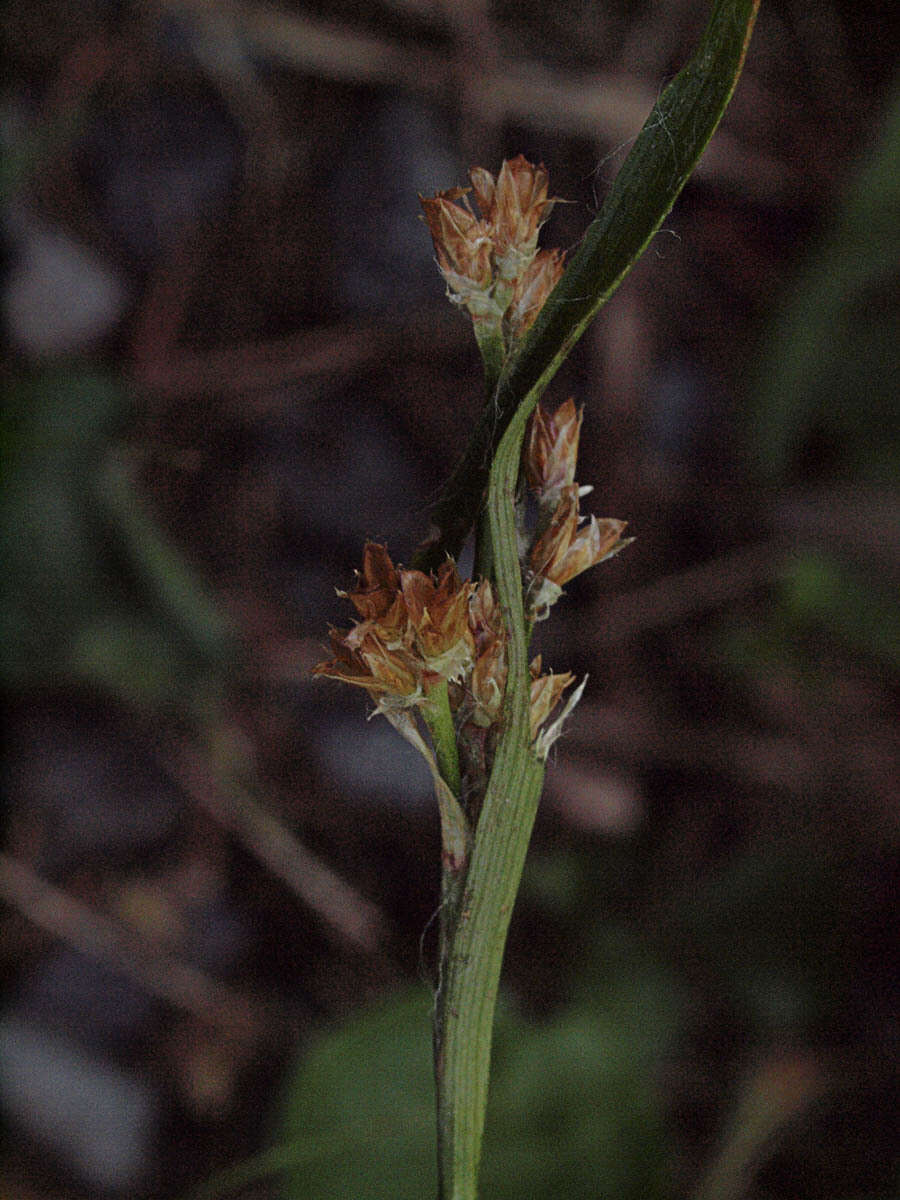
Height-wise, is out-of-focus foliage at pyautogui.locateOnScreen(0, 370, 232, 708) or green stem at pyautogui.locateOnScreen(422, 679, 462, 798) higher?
out-of-focus foliage at pyautogui.locateOnScreen(0, 370, 232, 708)

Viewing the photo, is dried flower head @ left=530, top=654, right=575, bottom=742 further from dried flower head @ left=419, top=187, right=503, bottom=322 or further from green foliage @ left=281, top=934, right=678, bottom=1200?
green foliage @ left=281, top=934, right=678, bottom=1200

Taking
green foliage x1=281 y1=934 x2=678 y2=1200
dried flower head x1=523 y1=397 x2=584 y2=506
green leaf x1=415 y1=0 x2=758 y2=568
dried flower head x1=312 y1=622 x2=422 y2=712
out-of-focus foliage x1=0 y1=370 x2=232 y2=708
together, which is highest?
out-of-focus foliage x1=0 y1=370 x2=232 y2=708

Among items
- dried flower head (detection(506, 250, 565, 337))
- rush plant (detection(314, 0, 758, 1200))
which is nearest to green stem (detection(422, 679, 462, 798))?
rush plant (detection(314, 0, 758, 1200))

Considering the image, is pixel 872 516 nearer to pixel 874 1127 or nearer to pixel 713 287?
pixel 713 287

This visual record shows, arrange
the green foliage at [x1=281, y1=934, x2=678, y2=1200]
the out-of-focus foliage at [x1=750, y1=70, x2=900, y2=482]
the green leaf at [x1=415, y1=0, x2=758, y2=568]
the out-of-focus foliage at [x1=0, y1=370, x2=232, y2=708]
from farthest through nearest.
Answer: the out-of-focus foliage at [x1=750, y1=70, x2=900, y2=482] → the out-of-focus foliage at [x1=0, y1=370, x2=232, y2=708] → the green foliage at [x1=281, y1=934, x2=678, y2=1200] → the green leaf at [x1=415, y1=0, x2=758, y2=568]

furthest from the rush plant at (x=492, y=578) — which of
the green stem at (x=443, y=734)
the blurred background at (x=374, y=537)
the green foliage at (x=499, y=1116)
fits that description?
the blurred background at (x=374, y=537)

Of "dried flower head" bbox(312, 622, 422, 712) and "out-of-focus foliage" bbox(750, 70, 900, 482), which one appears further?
"out-of-focus foliage" bbox(750, 70, 900, 482)

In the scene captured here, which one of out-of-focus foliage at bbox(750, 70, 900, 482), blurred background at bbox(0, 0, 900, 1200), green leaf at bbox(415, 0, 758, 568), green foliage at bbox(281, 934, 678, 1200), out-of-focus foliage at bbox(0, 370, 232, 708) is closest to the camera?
green leaf at bbox(415, 0, 758, 568)

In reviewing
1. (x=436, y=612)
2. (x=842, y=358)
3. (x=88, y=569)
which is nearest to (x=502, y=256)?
(x=436, y=612)
